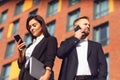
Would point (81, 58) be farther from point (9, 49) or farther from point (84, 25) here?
point (9, 49)

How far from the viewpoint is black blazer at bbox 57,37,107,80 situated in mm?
5051

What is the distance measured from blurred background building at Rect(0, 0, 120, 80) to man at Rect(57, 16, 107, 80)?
16.5 m

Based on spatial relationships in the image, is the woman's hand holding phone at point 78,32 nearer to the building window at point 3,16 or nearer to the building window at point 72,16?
the building window at point 72,16

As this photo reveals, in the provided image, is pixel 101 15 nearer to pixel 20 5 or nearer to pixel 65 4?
pixel 65 4

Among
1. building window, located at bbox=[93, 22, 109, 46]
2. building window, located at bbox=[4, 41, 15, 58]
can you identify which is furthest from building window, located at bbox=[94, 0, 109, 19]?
building window, located at bbox=[4, 41, 15, 58]

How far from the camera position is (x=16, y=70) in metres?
29.1

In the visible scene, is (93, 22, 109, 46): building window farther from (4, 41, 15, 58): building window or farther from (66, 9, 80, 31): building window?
(4, 41, 15, 58): building window

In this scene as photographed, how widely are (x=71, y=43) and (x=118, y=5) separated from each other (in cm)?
2106

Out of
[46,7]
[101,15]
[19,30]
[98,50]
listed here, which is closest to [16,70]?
[19,30]

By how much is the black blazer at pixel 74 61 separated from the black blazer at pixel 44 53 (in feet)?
0.77

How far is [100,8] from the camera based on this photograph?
27.1 meters

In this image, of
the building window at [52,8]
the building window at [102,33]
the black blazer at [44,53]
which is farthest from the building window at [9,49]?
the black blazer at [44,53]

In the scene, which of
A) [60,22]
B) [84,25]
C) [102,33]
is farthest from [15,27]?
[84,25]

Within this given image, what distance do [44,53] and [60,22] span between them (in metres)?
23.5
